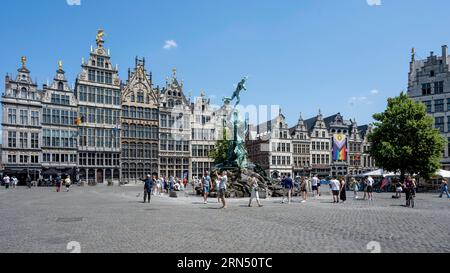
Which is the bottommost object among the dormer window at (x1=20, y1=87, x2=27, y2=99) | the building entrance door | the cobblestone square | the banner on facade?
the building entrance door

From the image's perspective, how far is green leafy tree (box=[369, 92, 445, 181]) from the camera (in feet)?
139

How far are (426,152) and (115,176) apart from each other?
4549 cm

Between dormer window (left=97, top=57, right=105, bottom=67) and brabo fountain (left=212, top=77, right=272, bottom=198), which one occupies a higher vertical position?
dormer window (left=97, top=57, right=105, bottom=67)

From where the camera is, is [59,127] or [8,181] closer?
[8,181]

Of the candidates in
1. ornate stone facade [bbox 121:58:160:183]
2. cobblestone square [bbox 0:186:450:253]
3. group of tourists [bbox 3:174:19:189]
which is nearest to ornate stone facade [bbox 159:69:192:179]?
ornate stone facade [bbox 121:58:160:183]

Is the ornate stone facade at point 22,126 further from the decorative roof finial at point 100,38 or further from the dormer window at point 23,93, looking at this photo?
the decorative roof finial at point 100,38

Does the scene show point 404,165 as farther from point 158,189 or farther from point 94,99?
point 94,99

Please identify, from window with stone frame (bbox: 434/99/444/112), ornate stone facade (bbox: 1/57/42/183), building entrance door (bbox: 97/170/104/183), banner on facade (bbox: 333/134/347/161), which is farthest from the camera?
banner on facade (bbox: 333/134/347/161)

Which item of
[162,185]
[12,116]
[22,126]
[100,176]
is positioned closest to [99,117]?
[100,176]

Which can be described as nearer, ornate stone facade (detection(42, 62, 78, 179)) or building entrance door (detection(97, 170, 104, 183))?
ornate stone facade (detection(42, 62, 78, 179))

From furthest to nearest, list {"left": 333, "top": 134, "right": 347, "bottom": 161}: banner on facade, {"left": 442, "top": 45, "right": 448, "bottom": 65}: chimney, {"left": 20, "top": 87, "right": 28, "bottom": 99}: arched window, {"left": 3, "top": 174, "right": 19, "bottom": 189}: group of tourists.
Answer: {"left": 333, "top": 134, "right": 347, "bottom": 161}: banner on facade
{"left": 442, "top": 45, "right": 448, "bottom": 65}: chimney
{"left": 20, "top": 87, "right": 28, "bottom": 99}: arched window
{"left": 3, "top": 174, "right": 19, "bottom": 189}: group of tourists

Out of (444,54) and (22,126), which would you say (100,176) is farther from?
(444,54)

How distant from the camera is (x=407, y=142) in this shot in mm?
43438

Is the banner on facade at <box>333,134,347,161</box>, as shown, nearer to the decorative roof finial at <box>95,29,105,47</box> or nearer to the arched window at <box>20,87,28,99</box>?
the decorative roof finial at <box>95,29,105,47</box>
